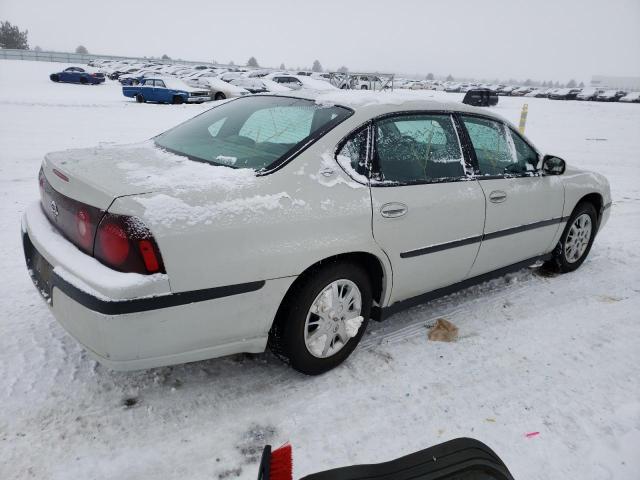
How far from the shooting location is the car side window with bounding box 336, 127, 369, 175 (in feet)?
9.00

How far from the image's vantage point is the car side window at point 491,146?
3482 mm

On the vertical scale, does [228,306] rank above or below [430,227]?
below

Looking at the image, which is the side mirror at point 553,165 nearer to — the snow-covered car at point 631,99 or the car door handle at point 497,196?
the car door handle at point 497,196

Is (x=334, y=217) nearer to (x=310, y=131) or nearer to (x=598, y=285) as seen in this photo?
(x=310, y=131)

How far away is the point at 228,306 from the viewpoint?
2320mm

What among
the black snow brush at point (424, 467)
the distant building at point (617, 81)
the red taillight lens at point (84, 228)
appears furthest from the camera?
the distant building at point (617, 81)

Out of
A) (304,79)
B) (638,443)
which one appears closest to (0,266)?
(638,443)

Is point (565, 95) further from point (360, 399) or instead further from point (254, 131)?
point (360, 399)

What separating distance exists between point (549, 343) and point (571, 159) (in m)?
9.08

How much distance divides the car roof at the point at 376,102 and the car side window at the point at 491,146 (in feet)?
A: 0.45

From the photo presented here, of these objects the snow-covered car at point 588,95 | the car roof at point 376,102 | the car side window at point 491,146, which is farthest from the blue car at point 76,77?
the snow-covered car at point 588,95

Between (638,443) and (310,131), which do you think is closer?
(638,443)

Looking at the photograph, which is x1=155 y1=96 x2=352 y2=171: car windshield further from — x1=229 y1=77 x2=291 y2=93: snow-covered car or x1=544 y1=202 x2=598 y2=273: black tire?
x1=229 y1=77 x2=291 y2=93: snow-covered car

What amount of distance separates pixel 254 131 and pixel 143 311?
145 centimetres
